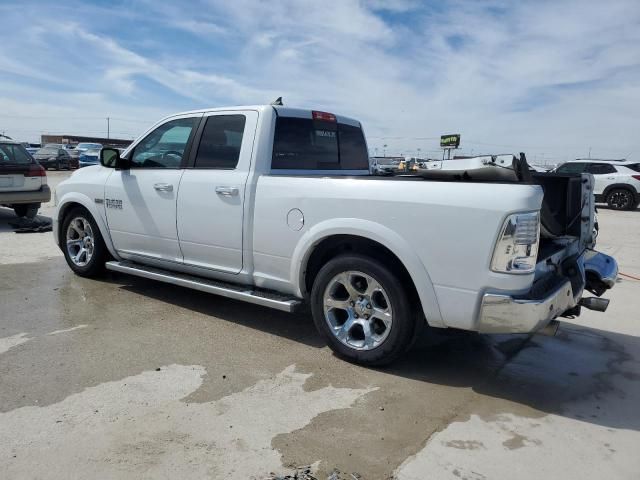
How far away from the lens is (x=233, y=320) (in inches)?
189

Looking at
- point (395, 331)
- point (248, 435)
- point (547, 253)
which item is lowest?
point (248, 435)

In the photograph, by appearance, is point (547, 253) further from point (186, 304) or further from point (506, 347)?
point (186, 304)

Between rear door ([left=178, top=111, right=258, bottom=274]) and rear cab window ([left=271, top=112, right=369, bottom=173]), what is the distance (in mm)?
265

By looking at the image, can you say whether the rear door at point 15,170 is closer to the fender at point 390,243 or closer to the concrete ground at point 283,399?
the concrete ground at point 283,399

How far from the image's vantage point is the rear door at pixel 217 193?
4.35 meters

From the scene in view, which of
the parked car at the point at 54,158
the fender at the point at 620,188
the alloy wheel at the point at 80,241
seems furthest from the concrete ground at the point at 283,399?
the parked car at the point at 54,158

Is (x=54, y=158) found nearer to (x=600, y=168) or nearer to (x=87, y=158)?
(x=87, y=158)

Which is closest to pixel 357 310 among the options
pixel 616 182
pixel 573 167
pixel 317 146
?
pixel 317 146

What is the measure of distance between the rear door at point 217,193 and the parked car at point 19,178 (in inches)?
250

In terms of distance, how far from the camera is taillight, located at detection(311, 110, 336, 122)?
482 cm

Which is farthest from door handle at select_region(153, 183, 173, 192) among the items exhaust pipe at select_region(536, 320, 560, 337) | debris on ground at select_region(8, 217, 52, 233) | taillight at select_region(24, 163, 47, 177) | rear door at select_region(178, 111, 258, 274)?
taillight at select_region(24, 163, 47, 177)

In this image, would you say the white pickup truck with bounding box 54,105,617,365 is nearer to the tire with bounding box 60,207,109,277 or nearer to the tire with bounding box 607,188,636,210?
the tire with bounding box 60,207,109,277

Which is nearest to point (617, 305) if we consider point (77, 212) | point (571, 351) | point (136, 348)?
point (571, 351)

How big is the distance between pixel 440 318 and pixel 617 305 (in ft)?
11.1
